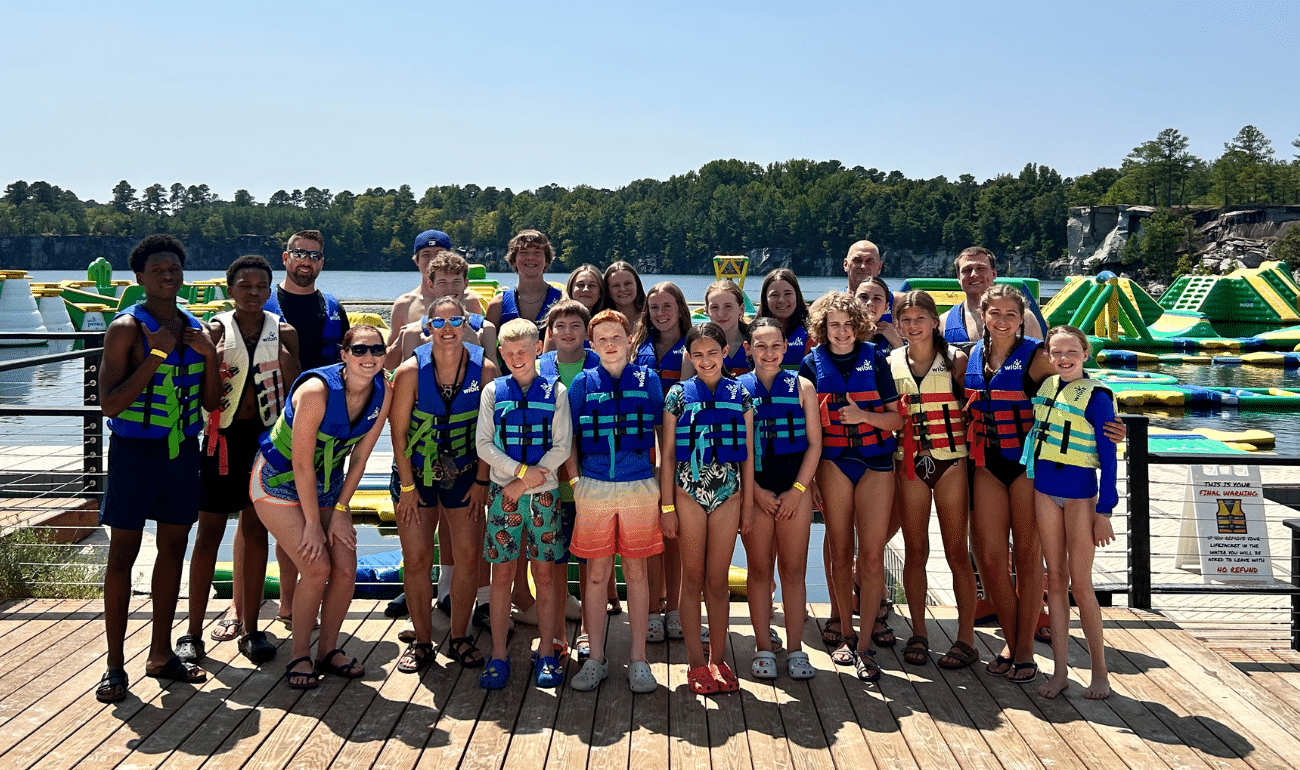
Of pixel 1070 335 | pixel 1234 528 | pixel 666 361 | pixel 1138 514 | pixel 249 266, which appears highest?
pixel 249 266

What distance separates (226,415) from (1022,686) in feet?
12.7

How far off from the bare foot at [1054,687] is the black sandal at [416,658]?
2.77m

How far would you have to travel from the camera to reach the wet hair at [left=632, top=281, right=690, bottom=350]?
500 cm

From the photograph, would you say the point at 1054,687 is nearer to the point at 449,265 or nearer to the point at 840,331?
the point at 840,331

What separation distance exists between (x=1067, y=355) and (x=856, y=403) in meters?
0.94

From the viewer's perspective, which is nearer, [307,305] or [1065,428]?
[1065,428]

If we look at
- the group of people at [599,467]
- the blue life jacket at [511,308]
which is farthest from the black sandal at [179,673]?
the blue life jacket at [511,308]

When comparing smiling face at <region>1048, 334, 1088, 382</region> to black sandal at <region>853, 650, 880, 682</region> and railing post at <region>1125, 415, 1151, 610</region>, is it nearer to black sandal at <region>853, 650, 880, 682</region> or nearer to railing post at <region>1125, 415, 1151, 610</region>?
railing post at <region>1125, 415, 1151, 610</region>

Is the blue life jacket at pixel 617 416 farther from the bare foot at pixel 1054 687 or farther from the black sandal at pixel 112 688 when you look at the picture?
the black sandal at pixel 112 688

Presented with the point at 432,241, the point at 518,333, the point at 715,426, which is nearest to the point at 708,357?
the point at 715,426

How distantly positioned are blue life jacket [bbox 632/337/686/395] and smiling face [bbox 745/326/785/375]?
1.84 feet

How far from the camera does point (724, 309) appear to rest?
16.3 ft

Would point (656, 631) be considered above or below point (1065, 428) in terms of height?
below

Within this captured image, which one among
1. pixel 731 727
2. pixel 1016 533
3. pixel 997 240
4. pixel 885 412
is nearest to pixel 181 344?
pixel 731 727
